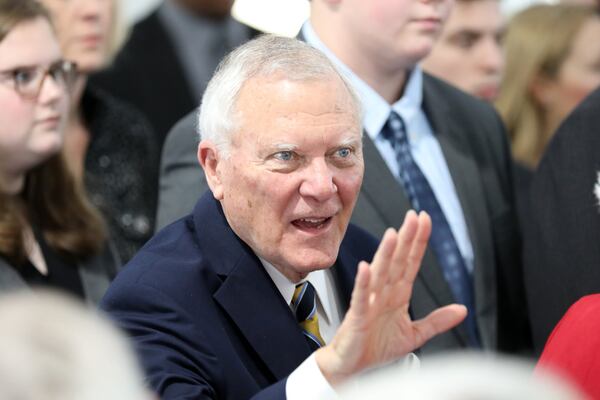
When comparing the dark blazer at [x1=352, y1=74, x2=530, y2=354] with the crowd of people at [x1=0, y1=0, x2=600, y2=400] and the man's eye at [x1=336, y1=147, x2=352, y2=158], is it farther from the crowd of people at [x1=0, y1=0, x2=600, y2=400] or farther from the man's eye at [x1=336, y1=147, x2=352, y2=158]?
the man's eye at [x1=336, y1=147, x2=352, y2=158]

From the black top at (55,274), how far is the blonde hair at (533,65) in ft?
7.83

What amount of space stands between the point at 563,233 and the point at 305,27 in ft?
3.27

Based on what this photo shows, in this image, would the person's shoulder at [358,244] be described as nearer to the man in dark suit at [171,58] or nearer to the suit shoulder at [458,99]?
the suit shoulder at [458,99]

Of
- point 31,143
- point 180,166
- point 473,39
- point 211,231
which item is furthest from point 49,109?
point 473,39

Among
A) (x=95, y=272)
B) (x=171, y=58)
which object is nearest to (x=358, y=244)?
(x=95, y=272)

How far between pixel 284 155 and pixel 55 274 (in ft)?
4.24

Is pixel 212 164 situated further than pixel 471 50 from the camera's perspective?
No

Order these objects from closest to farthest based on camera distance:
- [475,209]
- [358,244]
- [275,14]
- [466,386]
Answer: [466,386] → [358,244] → [475,209] → [275,14]

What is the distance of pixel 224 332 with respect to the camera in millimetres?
2697

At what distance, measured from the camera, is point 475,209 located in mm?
3848

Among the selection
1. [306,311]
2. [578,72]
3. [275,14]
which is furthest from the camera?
[275,14]

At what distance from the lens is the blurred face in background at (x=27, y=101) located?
3.64 metres

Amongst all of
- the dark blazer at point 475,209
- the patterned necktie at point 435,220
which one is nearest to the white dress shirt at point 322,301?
the dark blazer at point 475,209

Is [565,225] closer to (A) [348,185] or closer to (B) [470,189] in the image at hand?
(B) [470,189]
